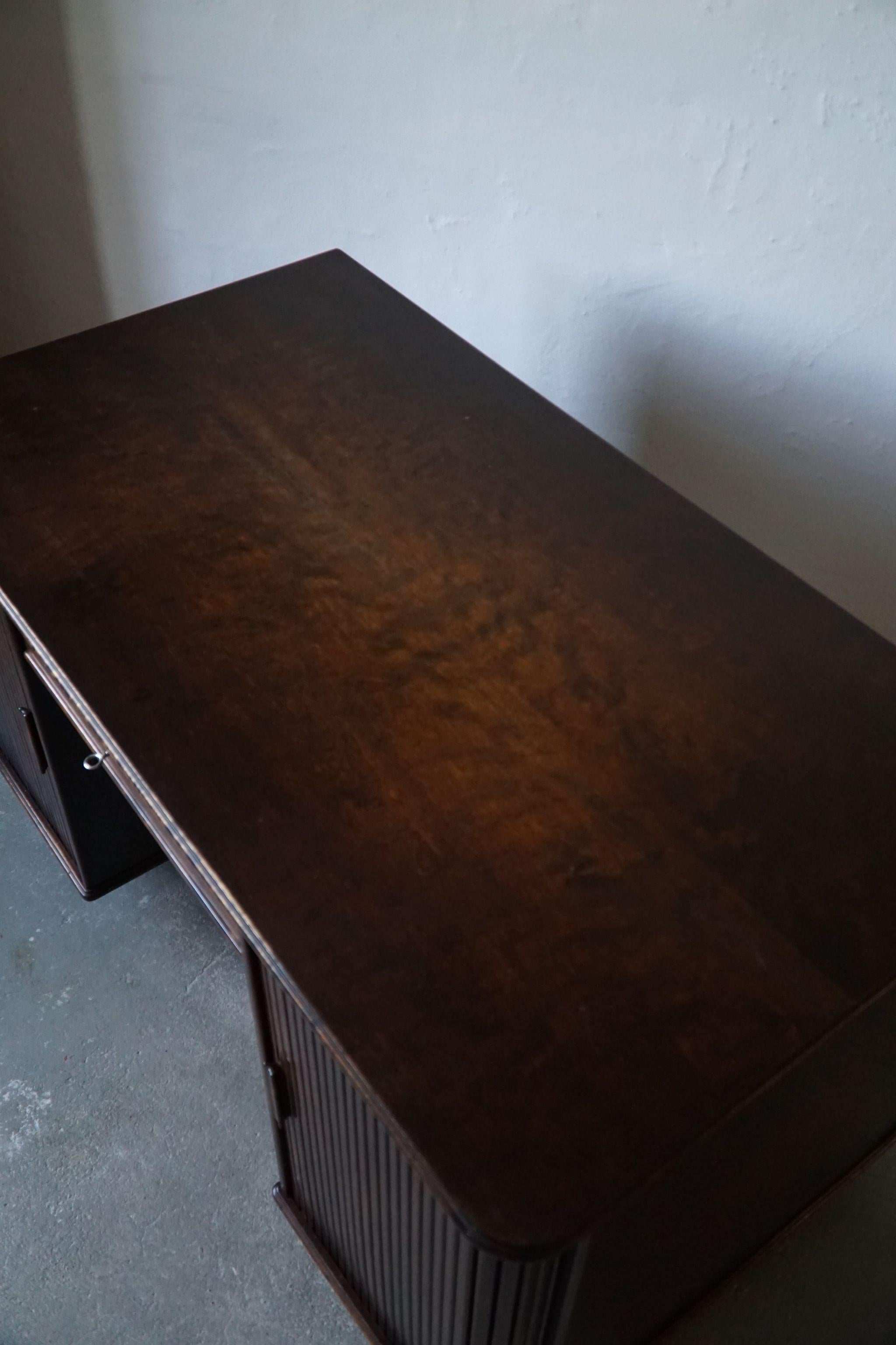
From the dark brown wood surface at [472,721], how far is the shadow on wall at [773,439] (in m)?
0.22

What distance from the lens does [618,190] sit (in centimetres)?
121

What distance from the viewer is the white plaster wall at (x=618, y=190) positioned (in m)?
1.05

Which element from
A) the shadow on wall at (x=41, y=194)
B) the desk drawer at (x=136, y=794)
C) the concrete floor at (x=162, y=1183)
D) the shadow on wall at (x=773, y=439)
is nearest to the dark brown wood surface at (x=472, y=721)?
the desk drawer at (x=136, y=794)

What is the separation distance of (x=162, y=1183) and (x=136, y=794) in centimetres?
51

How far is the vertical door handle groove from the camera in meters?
1.22

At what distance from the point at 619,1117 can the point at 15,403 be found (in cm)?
87

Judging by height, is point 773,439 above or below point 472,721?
above

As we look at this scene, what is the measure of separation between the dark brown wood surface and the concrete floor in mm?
555

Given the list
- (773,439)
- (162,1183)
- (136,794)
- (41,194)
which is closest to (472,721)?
(136,794)

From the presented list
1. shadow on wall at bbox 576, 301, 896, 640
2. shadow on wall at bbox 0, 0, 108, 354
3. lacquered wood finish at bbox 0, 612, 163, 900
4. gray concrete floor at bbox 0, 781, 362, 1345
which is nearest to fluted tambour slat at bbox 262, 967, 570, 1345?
gray concrete floor at bbox 0, 781, 362, 1345

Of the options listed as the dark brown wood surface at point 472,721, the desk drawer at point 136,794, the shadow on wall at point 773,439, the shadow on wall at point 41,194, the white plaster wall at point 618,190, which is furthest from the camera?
the shadow on wall at point 41,194

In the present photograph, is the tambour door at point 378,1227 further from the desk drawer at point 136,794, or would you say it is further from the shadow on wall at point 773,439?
the shadow on wall at point 773,439

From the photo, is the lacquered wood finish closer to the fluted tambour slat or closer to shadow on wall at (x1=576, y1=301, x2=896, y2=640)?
the fluted tambour slat

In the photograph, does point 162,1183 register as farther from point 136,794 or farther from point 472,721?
point 472,721
